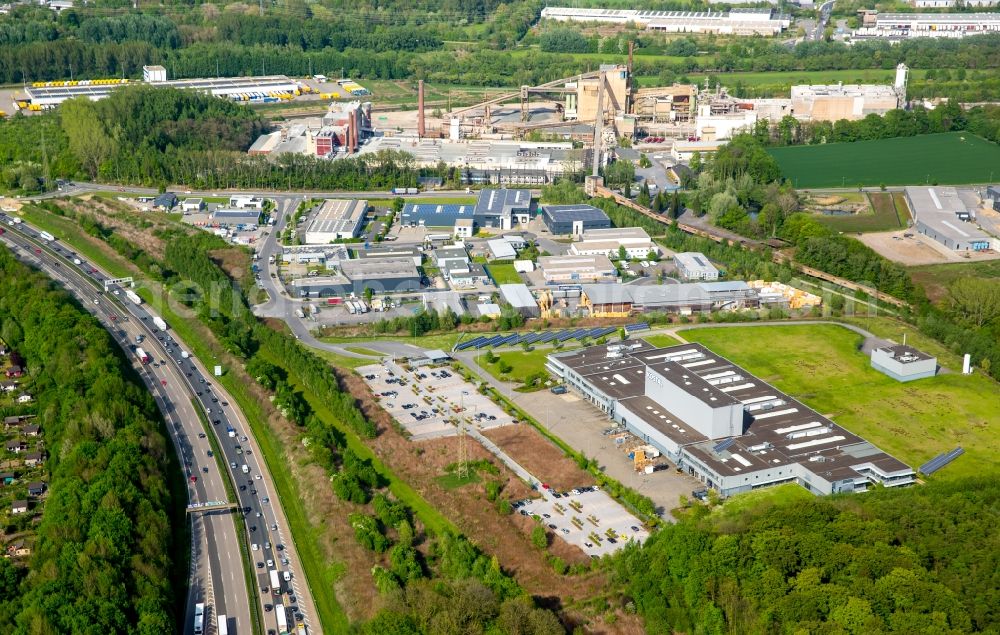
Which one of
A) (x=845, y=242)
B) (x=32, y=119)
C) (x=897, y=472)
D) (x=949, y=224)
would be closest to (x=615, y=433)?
(x=897, y=472)

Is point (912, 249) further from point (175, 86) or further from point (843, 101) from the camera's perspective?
point (175, 86)

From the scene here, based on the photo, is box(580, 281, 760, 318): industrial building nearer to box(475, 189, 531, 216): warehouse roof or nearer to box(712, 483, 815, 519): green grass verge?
box(475, 189, 531, 216): warehouse roof

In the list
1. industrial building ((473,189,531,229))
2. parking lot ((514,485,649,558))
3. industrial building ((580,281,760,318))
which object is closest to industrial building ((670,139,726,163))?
industrial building ((473,189,531,229))

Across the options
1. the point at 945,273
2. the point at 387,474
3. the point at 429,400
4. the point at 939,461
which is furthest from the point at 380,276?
the point at 945,273

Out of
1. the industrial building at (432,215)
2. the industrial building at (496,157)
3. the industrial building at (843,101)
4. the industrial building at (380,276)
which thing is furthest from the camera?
the industrial building at (843,101)

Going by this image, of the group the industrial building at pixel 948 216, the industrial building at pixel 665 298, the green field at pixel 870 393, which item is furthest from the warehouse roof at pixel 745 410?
the industrial building at pixel 948 216

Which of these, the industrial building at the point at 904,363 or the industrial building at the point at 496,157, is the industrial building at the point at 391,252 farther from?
the industrial building at the point at 904,363

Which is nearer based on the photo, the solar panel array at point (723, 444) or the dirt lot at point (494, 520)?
the dirt lot at point (494, 520)

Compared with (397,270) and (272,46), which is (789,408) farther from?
(272,46)
